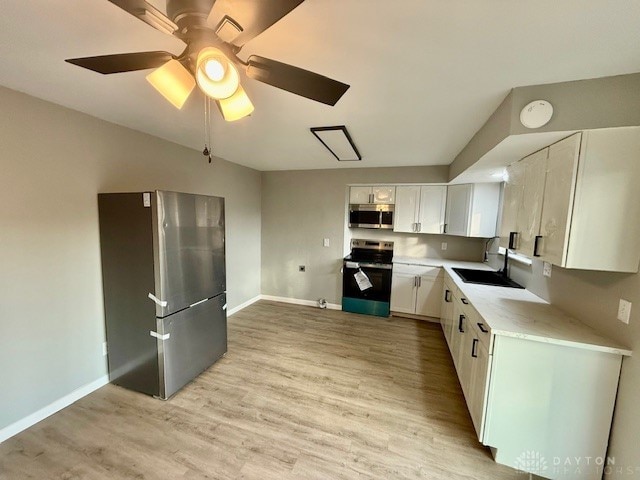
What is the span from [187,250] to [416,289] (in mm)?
3093

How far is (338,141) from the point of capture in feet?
8.75

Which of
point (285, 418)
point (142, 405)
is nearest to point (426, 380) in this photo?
point (285, 418)

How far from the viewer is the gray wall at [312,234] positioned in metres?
4.12

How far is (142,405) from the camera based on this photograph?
2.09m

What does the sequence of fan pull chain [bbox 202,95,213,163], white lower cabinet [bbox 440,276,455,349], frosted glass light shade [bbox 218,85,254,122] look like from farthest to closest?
white lower cabinet [bbox 440,276,455,349], fan pull chain [bbox 202,95,213,163], frosted glass light shade [bbox 218,85,254,122]

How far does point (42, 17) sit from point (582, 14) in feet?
7.23

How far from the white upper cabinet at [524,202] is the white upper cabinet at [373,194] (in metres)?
1.78

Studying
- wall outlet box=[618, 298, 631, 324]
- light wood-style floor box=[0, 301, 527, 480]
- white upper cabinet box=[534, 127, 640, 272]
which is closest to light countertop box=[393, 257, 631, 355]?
wall outlet box=[618, 298, 631, 324]

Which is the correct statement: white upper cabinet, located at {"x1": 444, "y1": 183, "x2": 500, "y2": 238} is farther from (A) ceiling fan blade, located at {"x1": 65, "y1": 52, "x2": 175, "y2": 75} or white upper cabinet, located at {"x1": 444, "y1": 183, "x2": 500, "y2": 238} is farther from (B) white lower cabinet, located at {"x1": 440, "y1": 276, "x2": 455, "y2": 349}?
(A) ceiling fan blade, located at {"x1": 65, "y1": 52, "x2": 175, "y2": 75}

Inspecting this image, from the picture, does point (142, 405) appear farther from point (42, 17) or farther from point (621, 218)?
point (621, 218)

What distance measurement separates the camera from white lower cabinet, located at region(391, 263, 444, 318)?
371cm

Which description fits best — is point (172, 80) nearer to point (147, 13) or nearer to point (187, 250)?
point (147, 13)

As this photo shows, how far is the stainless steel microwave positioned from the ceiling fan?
304 cm

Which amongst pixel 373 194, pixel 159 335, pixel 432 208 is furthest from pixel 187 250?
pixel 432 208
